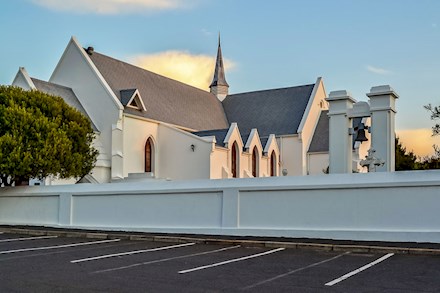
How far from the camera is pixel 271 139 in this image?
46.0 m

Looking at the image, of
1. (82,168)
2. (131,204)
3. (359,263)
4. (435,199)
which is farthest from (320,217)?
(82,168)

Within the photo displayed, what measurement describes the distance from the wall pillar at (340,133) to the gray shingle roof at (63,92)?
2101 cm

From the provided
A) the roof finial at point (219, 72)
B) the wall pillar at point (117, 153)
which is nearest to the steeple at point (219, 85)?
the roof finial at point (219, 72)

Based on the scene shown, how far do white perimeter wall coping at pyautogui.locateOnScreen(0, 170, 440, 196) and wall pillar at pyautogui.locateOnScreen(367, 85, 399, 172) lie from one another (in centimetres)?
393

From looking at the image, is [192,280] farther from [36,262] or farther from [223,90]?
[223,90]

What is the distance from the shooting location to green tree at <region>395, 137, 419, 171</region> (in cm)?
A: 4888

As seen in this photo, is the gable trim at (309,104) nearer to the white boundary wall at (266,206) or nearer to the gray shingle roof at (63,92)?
the gray shingle roof at (63,92)

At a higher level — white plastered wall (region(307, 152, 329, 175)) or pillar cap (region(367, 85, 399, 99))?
pillar cap (region(367, 85, 399, 99))

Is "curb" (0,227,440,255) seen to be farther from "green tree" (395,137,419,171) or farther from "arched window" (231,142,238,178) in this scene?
"green tree" (395,137,419,171)

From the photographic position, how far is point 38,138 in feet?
77.4

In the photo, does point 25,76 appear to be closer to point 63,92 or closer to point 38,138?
point 63,92

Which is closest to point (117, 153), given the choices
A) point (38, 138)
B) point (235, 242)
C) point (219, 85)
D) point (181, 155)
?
point (181, 155)

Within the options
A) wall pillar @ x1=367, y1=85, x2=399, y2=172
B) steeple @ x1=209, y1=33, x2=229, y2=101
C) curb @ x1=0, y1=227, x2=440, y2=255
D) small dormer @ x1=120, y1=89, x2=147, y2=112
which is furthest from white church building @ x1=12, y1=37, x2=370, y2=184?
wall pillar @ x1=367, y1=85, x2=399, y2=172

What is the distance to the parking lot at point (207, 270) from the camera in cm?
830
